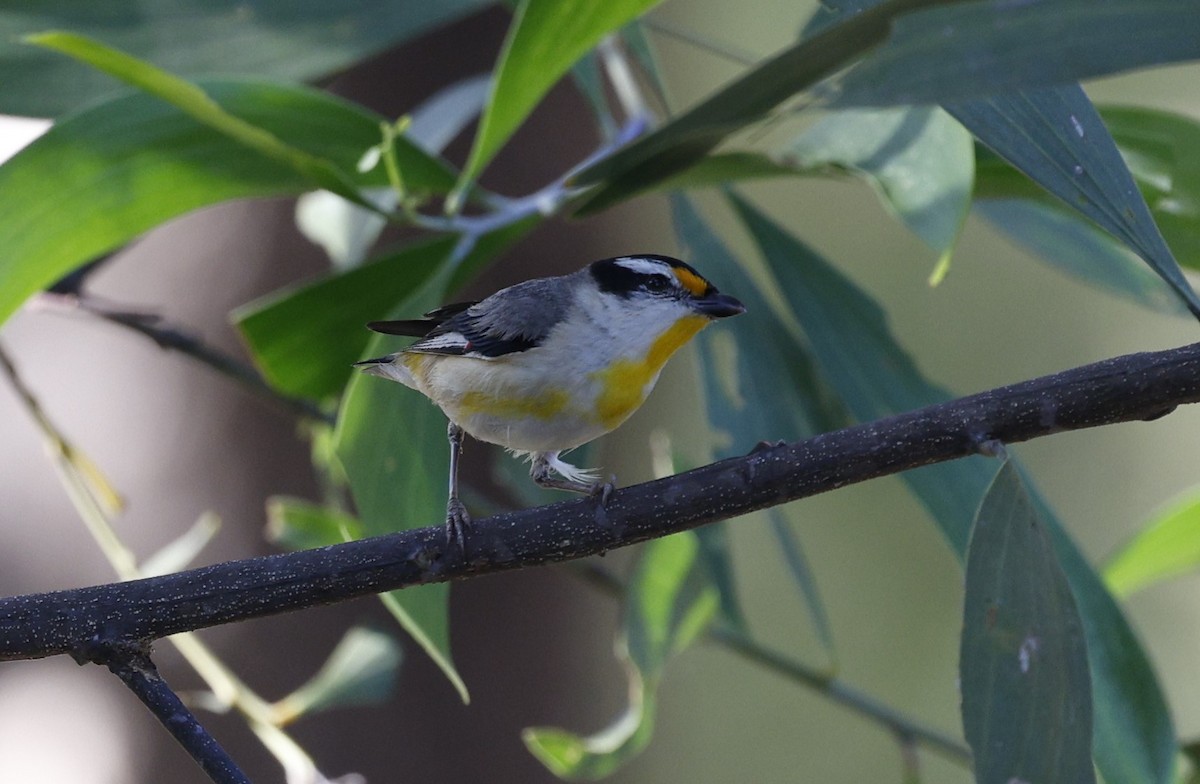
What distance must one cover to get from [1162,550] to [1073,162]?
0.88m

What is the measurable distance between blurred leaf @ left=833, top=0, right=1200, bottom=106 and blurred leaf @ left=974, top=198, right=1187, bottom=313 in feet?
3.41

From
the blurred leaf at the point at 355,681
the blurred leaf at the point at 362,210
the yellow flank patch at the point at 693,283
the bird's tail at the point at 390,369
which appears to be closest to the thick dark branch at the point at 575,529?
the bird's tail at the point at 390,369

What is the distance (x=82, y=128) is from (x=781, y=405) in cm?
94

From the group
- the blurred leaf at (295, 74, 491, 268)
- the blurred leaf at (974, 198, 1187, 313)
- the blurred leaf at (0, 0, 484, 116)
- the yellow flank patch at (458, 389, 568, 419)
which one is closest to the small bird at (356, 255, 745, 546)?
the yellow flank patch at (458, 389, 568, 419)

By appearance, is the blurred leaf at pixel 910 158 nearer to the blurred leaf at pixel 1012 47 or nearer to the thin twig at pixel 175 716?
the blurred leaf at pixel 1012 47

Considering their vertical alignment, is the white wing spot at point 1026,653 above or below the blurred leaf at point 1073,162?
below

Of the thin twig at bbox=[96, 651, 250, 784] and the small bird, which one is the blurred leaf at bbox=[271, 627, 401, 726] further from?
the thin twig at bbox=[96, 651, 250, 784]

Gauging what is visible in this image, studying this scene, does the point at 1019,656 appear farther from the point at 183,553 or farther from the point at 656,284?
the point at 183,553

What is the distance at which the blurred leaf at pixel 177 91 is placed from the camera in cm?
94

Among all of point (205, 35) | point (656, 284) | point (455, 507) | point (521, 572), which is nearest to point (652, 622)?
point (656, 284)

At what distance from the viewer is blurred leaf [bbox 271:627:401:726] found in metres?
1.58

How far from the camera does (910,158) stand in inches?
45.9

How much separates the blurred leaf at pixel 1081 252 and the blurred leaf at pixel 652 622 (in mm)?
698

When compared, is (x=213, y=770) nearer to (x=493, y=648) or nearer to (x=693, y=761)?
(x=493, y=648)
